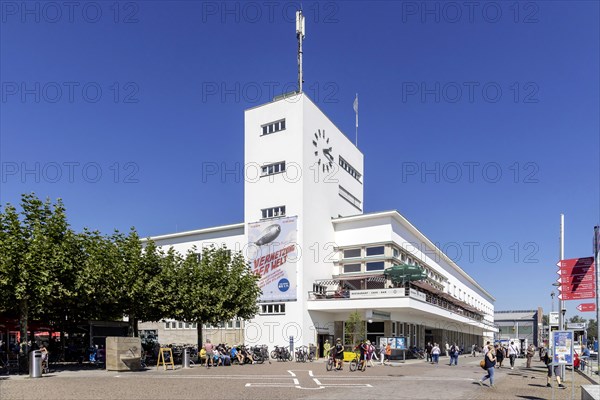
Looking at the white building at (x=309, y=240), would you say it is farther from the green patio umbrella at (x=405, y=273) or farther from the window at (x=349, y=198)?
the green patio umbrella at (x=405, y=273)

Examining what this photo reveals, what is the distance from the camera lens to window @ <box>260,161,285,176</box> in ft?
160

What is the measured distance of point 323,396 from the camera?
56.1 feet

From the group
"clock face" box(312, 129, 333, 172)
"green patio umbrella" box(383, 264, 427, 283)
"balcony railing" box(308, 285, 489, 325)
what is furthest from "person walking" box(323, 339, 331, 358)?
"clock face" box(312, 129, 333, 172)

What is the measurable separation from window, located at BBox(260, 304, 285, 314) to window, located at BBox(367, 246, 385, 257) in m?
9.70

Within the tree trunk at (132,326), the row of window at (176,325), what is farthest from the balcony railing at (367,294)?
the tree trunk at (132,326)

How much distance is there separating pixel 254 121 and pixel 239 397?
37252mm

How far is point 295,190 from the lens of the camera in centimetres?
4738

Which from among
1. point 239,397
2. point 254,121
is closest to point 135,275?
point 239,397

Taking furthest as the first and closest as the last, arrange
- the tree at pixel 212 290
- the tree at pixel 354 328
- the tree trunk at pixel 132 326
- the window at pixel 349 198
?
1. the window at pixel 349 198
2. the tree at pixel 354 328
3. the tree at pixel 212 290
4. the tree trunk at pixel 132 326

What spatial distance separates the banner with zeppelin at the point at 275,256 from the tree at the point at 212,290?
652 centimetres

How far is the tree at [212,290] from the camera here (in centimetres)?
3419

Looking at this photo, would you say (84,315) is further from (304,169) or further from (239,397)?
(304,169)

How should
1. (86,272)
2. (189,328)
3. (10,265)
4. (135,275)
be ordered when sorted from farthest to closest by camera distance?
1. (189,328)
2. (135,275)
3. (86,272)
4. (10,265)

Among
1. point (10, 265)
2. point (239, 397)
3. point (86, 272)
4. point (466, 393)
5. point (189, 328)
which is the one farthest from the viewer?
point (189, 328)
